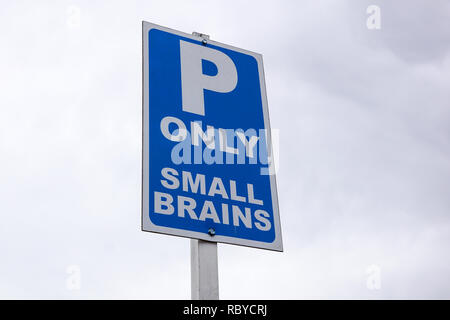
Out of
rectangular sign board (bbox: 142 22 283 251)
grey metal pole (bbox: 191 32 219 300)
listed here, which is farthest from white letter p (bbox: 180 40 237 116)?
grey metal pole (bbox: 191 32 219 300)

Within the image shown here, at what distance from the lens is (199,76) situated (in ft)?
14.9

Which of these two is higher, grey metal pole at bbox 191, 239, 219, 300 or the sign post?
the sign post

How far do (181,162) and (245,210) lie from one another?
419 mm

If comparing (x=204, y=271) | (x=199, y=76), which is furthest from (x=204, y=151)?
(x=204, y=271)

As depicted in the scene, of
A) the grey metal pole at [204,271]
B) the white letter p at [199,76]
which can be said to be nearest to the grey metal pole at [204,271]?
the grey metal pole at [204,271]

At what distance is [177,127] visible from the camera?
13.8 ft

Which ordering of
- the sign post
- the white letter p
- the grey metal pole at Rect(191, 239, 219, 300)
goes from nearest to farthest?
the grey metal pole at Rect(191, 239, 219, 300) → the sign post → the white letter p

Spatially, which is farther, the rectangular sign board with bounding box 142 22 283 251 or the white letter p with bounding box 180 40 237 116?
the white letter p with bounding box 180 40 237 116

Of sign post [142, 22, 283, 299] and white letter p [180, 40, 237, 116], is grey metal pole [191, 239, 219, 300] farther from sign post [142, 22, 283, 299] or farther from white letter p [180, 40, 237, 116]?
white letter p [180, 40, 237, 116]

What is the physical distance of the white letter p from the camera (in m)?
4.38

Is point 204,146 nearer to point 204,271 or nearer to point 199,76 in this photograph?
point 199,76

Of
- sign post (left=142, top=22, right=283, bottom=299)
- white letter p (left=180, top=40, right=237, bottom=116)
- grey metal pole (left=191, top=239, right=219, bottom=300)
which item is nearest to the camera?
grey metal pole (left=191, top=239, right=219, bottom=300)

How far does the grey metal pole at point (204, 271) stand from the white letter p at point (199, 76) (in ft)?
2.60

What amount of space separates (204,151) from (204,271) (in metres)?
0.69
